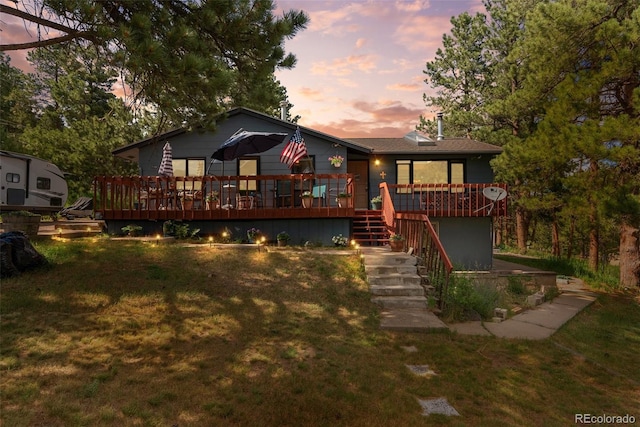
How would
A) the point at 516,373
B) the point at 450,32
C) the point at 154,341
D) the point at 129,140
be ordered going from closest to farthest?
the point at 516,373 < the point at 154,341 < the point at 129,140 < the point at 450,32

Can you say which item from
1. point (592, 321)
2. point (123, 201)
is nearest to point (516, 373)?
point (592, 321)

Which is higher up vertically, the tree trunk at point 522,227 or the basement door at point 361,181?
the basement door at point 361,181

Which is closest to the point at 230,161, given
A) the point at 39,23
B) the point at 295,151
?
the point at 295,151

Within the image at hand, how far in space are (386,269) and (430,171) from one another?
353 inches

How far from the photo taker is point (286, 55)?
290 inches

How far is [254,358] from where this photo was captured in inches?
177

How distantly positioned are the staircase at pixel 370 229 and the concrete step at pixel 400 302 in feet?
14.5

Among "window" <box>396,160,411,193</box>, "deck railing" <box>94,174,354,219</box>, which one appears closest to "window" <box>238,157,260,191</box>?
"deck railing" <box>94,174,354,219</box>

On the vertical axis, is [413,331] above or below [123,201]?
below

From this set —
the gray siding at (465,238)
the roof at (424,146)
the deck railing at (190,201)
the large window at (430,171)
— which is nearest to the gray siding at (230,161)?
the roof at (424,146)

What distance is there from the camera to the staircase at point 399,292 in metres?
6.10

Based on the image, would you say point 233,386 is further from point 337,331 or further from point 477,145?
point 477,145

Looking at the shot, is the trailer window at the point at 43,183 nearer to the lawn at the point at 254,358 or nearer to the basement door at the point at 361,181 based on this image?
the lawn at the point at 254,358

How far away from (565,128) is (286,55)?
984 centimetres
